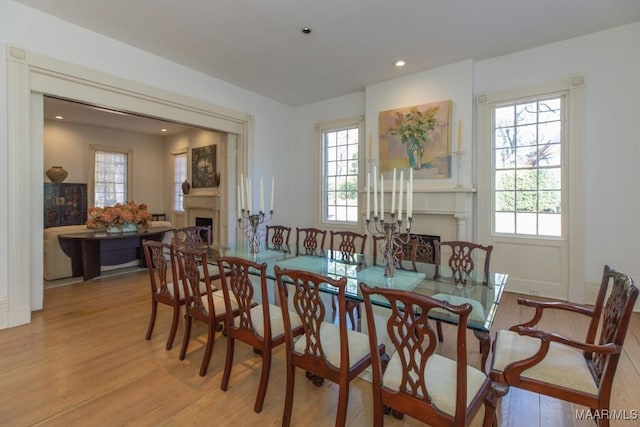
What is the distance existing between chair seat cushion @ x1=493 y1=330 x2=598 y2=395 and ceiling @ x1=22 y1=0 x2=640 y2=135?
9.32ft

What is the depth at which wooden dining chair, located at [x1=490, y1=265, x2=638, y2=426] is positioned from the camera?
1259mm

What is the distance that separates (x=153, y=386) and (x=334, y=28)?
11.5ft

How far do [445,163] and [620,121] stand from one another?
5.87 ft

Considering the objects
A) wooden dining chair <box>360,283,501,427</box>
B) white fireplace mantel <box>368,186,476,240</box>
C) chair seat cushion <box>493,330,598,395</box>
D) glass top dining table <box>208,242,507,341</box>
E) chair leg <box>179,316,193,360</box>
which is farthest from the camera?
white fireplace mantel <box>368,186,476,240</box>

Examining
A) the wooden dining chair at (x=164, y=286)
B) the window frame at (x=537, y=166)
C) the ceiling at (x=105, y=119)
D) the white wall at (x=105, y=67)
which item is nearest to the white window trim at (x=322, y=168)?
the white wall at (x=105, y=67)

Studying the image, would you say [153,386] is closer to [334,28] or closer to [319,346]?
[319,346]

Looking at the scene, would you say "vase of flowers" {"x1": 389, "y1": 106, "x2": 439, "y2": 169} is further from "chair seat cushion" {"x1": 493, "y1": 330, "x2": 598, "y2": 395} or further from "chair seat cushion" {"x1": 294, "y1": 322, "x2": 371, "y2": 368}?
"chair seat cushion" {"x1": 294, "y1": 322, "x2": 371, "y2": 368}

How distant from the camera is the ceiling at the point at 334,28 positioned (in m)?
2.88

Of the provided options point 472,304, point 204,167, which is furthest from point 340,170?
point 472,304

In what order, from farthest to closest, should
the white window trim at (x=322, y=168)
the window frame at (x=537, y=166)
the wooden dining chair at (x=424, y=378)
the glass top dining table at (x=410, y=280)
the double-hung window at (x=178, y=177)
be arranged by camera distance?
the double-hung window at (x=178, y=177) → the white window trim at (x=322, y=168) → the window frame at (x=537, y=166) → the glass top dining table at (x=410, y=280) → the wooden dining chair at (x=424, y=378)

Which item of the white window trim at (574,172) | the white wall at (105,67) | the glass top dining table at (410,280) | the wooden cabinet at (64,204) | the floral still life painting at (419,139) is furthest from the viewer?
the wooden cabinet at (64,204)

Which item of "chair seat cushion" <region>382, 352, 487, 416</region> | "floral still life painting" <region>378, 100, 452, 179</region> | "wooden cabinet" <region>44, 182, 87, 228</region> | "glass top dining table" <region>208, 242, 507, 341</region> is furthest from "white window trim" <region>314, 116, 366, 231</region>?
"wooden cabinet" <region>44, 182, 87, 228</region>

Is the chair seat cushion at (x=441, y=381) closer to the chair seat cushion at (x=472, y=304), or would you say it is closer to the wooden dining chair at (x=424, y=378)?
the wooden dining chair at (x=424, y=378)

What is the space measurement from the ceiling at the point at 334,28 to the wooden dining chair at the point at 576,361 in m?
2.69
